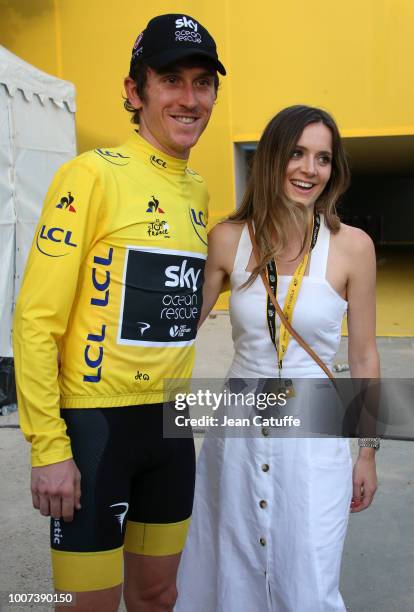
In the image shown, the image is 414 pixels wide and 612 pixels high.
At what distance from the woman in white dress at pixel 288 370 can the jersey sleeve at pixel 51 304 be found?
598 millimetres

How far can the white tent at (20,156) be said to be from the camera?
589 centimetres

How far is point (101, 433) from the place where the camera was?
1.88m

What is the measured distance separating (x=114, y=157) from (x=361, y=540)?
2391 mm

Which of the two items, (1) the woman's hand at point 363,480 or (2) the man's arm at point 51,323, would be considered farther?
(1) the woman's hand at point 363,480

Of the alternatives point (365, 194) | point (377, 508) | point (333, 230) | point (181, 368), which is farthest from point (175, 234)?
point (365, 194)

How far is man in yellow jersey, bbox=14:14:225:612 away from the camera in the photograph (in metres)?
1.77

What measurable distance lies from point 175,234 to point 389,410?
376cm

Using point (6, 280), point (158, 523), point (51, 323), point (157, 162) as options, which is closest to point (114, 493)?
point (158, 523)

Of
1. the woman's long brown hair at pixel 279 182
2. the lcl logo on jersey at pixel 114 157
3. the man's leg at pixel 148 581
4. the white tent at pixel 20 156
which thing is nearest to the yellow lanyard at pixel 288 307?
the woman's long brown hair at pixel 279 182

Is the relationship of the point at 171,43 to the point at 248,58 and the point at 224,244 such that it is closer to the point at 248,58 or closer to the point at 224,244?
the point at 224,244

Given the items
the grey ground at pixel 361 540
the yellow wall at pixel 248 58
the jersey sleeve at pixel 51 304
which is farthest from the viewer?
the yellow wall at pixel 248 58

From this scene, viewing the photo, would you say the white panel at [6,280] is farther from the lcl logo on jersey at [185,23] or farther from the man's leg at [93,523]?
the lcl logo on jersey at [185,23]

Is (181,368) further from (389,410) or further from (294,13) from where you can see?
(294,13)

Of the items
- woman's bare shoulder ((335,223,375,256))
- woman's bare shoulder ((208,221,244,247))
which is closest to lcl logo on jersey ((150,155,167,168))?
woman's bare shoulder ((208,221,244,247))
